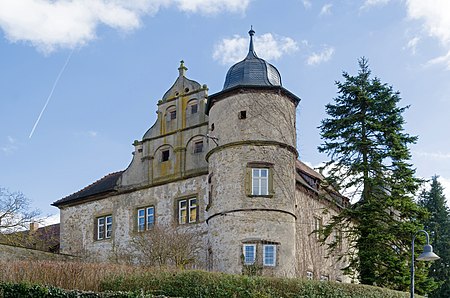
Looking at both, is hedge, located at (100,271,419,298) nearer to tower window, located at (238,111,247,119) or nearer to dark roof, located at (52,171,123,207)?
tower window, located at (238,111,247,119)

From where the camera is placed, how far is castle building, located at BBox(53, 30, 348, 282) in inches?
1160

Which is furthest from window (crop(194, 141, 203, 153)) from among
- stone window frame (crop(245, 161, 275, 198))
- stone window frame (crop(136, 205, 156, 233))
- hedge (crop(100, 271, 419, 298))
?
hedge (crop(100, 271, 419, 298))

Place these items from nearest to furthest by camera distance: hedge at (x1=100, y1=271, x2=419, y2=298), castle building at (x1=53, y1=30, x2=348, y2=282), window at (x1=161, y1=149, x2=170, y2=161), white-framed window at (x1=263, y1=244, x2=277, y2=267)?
1. hedge at (x1=100, y1=271, x2=419, y2=298)
2. white-framed window at (x1=263, y1=244, x2=277, y2=267)
3. castle building at (x1=53, y1=30, x2=348, y2=282)
4. window at (x1=161, y1=149, x2=170, y2=161)

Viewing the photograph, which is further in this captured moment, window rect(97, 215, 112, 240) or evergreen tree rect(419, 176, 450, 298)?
evergreen tree rect(419, 176, 450, 298)

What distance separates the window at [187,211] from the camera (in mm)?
33719

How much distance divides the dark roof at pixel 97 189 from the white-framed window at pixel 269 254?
11.6m

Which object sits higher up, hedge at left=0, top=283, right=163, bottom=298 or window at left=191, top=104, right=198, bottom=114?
window at left=191, top=104, right=198, bottom=114

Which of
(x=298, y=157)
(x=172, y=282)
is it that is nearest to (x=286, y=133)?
(x=298, y=157)

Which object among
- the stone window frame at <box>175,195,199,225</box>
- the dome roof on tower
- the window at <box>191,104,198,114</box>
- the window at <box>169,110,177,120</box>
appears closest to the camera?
the dome roof on tower

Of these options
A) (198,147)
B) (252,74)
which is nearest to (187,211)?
(198,147)

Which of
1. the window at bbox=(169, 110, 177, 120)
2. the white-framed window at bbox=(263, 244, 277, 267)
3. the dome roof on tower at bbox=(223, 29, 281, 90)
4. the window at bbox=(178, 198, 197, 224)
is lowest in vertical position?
the white-framed window at bbox=(263, 244, 277, 267)

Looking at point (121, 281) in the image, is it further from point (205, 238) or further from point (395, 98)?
point (395, 98)

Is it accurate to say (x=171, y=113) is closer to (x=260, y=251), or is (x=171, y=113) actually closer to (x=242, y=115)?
(x=242, y=115)

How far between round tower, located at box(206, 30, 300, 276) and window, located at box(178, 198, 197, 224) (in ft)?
8.46
